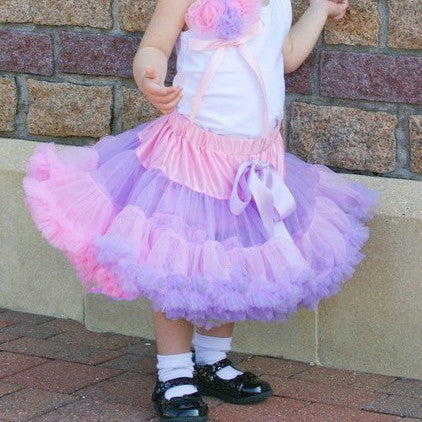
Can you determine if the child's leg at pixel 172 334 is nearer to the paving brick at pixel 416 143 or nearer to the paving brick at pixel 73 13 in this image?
the paving brick at pixel 416 143

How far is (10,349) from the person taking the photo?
4.14 meters

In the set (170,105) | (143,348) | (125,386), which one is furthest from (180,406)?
(170,105)

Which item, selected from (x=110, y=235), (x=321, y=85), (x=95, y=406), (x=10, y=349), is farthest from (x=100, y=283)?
(x=321, y=85)

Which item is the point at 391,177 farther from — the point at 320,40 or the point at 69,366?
the point at 69,366

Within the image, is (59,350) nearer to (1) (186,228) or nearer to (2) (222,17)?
(1) (186,228)

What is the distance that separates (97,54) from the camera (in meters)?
4.30

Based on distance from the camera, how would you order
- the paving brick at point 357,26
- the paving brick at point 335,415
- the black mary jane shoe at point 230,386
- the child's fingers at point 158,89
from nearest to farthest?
the child's fingers at point 158,89
the paving brick at point 335,415
the black mary jane shoe at point 230,386
the paving brick at point 357,26

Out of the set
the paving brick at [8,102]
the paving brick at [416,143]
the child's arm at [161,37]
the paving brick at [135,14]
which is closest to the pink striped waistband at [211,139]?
the child's arm at [161,37]

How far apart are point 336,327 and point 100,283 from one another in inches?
38.0

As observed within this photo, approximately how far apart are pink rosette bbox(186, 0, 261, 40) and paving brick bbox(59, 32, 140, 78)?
780 mm

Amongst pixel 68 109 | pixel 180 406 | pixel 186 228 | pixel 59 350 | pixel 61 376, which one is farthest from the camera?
pixel 68 109

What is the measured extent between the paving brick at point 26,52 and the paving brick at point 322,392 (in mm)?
1577

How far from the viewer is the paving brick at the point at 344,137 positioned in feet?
12.9

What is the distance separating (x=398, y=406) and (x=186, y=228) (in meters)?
0.95
